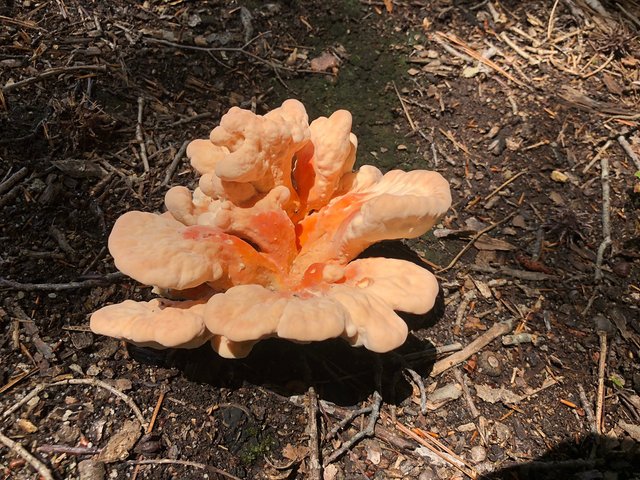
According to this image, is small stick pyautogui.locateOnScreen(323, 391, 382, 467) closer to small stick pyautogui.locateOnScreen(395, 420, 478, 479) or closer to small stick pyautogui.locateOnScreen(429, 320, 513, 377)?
small stick pyautogui.locateOnScreen(395, 420, 478, 479)

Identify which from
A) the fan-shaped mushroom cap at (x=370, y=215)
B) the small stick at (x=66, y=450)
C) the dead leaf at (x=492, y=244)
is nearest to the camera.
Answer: the fan-shaped mushroom cap at (x=370, y=215)

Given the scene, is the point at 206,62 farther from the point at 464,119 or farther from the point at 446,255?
the point at 446,255

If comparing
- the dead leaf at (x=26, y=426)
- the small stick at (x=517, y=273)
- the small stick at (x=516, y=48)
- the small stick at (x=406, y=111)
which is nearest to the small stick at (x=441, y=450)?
the small stick at (x=517, y=273)

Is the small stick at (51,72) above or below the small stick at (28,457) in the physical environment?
above

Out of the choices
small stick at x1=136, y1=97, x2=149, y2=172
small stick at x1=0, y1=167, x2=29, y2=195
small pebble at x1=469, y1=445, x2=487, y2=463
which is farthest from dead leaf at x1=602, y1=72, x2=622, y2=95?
small stick at x1=0, y1=167, x2=29, y2=195

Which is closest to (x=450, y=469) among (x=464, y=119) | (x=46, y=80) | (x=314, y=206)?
(x=314, y=206)

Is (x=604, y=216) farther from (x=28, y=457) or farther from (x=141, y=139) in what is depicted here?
(x=28, y=457)

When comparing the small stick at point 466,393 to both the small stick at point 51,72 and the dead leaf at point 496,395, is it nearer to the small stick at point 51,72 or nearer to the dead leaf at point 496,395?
the dead leaf at point 496,395

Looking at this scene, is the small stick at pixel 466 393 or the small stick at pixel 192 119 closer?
the small stick at pixel 466 393
